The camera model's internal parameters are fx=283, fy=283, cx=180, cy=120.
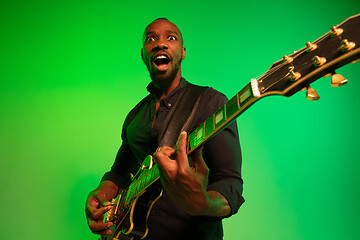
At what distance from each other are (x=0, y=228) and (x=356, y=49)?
232 cm

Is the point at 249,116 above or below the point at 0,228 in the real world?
above

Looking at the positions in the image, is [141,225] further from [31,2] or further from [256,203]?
[31,2]

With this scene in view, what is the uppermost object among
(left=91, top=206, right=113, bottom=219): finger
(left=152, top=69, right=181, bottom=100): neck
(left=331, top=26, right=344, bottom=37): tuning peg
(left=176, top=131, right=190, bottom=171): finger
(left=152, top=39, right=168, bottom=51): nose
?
(left=152, top=39, right=168, bottom=51): nose

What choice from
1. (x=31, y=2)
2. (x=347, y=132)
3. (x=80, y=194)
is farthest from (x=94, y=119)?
(x=347, y=132)

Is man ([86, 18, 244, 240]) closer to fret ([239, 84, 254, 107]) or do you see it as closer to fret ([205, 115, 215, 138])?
fret ([205, 115, 215, 138])

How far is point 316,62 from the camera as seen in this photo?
650 mm

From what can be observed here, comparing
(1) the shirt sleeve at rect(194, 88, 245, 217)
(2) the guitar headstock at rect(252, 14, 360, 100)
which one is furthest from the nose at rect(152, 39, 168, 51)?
(2) the guitar headstock at rect(252, 14, 360, 100)

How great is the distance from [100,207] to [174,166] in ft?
2.37

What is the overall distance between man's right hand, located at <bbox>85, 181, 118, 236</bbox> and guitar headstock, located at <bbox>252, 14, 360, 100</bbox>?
90cm

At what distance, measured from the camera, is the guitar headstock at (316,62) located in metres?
0.61

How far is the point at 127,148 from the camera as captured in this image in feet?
5.44

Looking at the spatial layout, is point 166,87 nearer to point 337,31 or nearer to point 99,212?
point 99,212

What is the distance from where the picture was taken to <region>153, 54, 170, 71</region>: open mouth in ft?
4.80

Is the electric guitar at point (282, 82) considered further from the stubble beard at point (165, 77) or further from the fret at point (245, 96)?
the stubble beard at point (165, 77)
